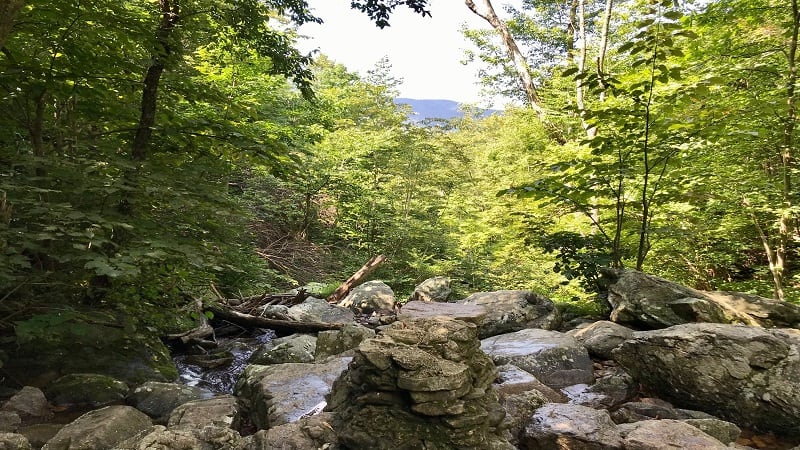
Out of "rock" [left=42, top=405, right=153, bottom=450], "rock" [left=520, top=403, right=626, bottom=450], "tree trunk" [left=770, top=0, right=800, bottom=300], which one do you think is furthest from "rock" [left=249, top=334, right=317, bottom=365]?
"tree trunk" [left=770, top=0, right=800, bottom=300]

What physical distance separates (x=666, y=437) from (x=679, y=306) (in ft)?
9.77

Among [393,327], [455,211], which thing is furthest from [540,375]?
[455,211]

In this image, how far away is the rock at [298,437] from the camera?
2.70m

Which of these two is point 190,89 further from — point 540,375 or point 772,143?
point 772,143

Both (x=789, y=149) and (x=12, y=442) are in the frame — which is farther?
(x=789, y=149)

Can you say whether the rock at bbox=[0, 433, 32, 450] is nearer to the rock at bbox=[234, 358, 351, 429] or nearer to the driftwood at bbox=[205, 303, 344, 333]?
the rock at bbox=[234, 358, 351, 429]

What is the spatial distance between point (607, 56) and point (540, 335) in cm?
1088

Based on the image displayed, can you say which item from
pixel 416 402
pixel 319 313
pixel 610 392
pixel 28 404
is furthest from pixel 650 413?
pixel 319 313

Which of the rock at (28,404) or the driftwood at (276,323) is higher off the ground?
the rock at (28,404)

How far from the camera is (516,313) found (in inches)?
270

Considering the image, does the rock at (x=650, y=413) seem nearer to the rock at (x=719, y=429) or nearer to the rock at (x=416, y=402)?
the rock at (x=719, y=429)

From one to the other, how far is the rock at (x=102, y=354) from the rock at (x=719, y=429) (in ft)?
16.6

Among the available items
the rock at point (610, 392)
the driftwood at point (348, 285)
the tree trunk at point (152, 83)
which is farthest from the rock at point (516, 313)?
the driftwood at point (348, 285)

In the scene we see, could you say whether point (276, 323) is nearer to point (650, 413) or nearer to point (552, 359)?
point (552, 359)
